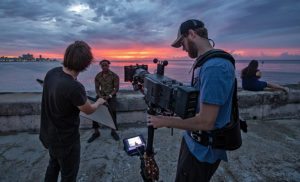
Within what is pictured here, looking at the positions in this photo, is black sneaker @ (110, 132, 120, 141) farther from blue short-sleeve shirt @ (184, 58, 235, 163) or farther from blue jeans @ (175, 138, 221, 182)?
blue short-sleeve shirt @ (184, 58, 235, 163)

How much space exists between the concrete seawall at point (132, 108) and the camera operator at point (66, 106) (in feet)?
9.17

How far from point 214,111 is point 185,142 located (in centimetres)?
73

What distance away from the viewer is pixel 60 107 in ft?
5.27

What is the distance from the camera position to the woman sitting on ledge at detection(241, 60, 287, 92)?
16.7 feet

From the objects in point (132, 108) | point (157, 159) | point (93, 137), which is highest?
point (132, 108)

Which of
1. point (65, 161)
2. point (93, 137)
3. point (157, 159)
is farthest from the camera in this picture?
point (93, 137)

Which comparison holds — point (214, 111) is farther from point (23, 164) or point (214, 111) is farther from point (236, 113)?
point (23, 164)

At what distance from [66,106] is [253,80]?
19.6 ft

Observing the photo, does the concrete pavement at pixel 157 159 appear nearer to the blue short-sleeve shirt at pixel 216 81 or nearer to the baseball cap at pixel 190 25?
the blue short-sleeve shirt at pixel 216 81

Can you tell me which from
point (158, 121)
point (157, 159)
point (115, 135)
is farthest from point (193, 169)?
point (115, 135)

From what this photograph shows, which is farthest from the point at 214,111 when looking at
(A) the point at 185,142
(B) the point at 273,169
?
(B) the point at 273,169

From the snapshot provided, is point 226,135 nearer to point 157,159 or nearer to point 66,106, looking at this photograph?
point 66,106

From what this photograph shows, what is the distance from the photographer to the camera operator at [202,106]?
1.09 metres

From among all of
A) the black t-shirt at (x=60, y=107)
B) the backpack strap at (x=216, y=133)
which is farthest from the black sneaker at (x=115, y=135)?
the backpack strap at (x=216, y=133)
